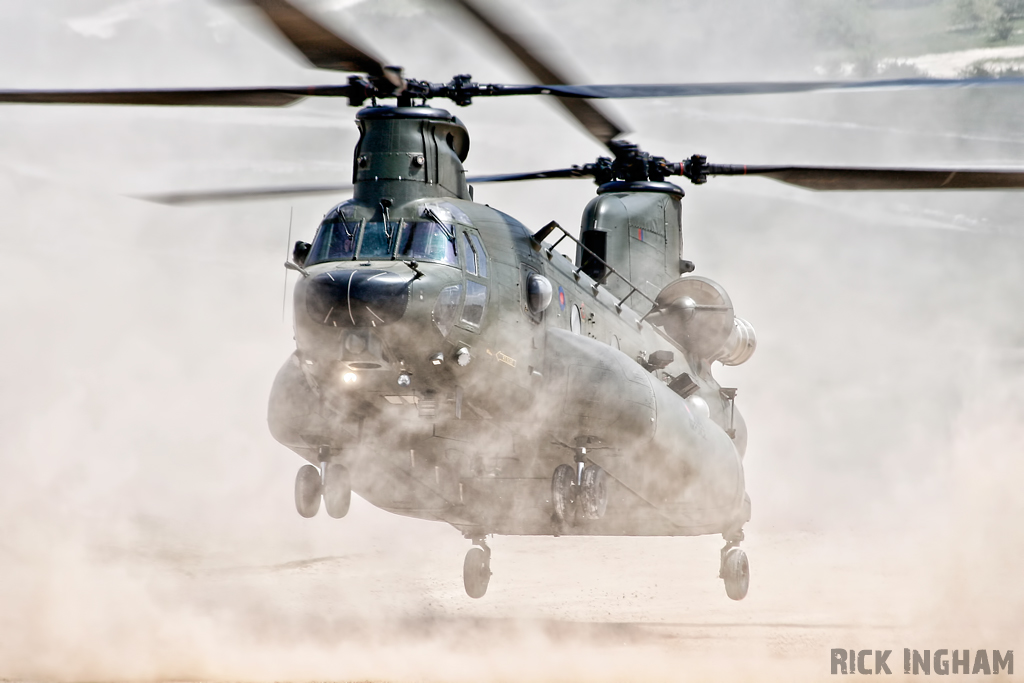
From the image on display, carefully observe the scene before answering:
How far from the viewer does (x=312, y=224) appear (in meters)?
22.1

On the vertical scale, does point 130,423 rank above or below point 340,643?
above

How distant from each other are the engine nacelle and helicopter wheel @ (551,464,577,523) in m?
3.76

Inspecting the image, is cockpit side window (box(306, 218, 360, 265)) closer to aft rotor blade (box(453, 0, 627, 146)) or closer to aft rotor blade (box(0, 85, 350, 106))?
aft rotor blade (box(0, 85, 350, 106))

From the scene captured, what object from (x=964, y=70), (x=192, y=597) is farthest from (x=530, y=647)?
(x=964, y=70)

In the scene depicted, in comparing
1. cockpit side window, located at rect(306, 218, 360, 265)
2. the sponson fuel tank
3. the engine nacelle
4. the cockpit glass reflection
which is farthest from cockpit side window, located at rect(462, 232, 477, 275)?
the engine nacelle

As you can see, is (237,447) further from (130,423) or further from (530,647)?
(530,647)

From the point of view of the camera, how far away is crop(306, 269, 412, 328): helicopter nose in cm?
776

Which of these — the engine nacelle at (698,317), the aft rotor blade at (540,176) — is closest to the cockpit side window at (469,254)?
the engine nacelle at (698,317)

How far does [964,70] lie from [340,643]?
13.0 metres

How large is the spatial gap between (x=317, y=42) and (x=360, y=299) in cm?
171

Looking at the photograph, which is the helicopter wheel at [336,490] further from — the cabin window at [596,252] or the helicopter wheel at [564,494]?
→ the cabin window at [596,252]

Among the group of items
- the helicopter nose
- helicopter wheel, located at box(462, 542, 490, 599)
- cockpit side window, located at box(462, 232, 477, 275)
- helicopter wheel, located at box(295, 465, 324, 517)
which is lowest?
helicopter wheel, located at box(462, 542, 490, 599)

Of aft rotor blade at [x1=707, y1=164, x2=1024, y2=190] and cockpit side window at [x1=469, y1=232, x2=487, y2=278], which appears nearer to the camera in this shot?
cockpit side window at [x1=469, y1=232, x2=487, y2=278]

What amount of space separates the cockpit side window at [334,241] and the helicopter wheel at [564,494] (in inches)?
93.6
